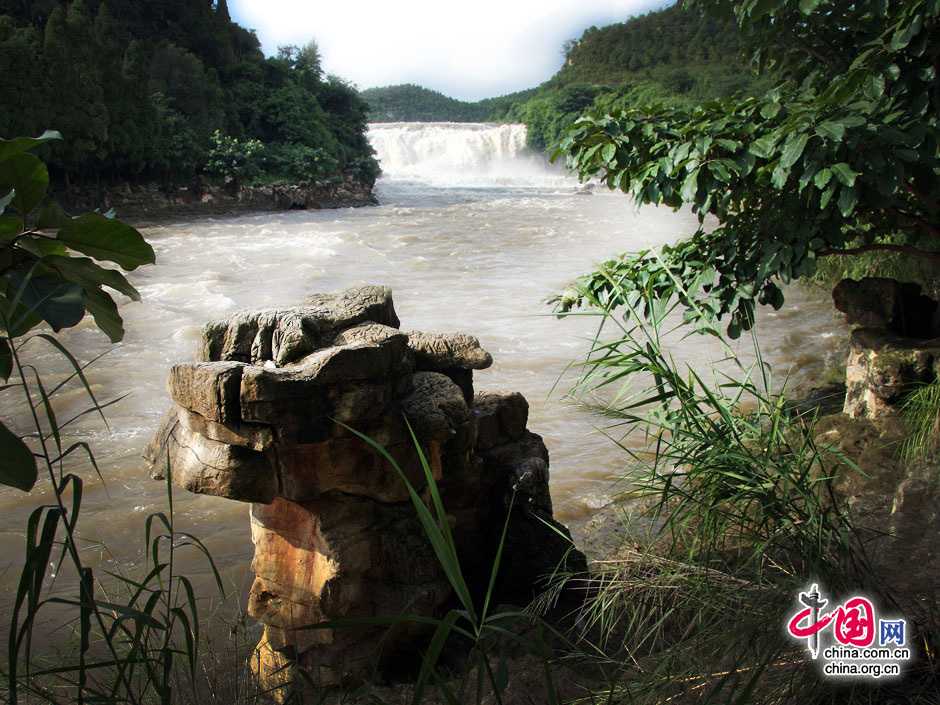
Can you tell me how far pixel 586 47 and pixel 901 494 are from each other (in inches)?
1827

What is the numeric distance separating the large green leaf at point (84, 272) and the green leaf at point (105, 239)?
2 cm

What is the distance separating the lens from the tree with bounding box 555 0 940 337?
2.85m

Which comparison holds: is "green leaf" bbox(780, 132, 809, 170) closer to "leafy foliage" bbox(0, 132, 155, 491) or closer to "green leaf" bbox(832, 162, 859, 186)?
"green leaf" bbox(832, 162, 859, 186)

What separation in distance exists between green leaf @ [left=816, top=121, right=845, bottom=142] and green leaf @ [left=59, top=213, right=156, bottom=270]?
2.32m

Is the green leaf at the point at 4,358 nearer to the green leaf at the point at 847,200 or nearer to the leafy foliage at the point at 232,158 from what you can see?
the green leaf at the point at 847,200

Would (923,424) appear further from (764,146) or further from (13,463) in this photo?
(13,463)

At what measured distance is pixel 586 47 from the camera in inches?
1780

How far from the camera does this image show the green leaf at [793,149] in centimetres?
278

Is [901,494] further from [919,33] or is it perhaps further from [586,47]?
[586,47]

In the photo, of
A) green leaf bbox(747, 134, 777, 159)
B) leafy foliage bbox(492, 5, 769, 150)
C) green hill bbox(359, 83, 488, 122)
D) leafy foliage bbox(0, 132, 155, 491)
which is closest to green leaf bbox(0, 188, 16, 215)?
leafy foliage bbox(0, 132, 155, 491)

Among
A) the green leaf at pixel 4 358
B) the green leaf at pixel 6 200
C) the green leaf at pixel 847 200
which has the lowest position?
the green leaf at pixel 4 358

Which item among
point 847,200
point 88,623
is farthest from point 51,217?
point 847,200

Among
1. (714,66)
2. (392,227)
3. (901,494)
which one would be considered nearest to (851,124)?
(901,494)

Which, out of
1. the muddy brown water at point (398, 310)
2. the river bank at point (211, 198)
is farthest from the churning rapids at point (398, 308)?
the river bank at point (211, 198)
